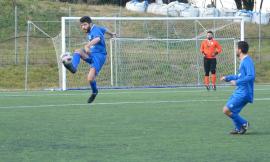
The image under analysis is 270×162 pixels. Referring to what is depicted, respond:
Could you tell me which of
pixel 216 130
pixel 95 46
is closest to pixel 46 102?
pixel 95 46

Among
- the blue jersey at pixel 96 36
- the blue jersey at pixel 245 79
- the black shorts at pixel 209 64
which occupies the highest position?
the blue jersey at pixel 96 36

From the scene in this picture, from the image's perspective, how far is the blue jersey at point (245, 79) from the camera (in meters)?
13.1

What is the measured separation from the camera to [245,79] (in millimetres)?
13055

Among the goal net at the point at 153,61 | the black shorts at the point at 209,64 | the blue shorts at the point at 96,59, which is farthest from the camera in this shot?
the goal net at the point at 153,61

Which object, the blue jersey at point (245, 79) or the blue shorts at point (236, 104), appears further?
the blue shorts at point (236, 104)

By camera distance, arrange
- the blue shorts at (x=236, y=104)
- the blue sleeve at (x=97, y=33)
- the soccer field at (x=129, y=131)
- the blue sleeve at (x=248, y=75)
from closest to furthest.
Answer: the soccer field at (x=129, y=131)
the blue sleeve at (x=248, y=75)
the blue shorts at (x=236, y=104)
the blue sleeve at (x=97, y=33)

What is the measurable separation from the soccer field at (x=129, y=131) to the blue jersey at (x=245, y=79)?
66 cm

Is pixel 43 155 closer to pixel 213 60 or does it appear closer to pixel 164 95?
pixel 164 95

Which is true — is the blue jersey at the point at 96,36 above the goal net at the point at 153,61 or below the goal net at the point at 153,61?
above

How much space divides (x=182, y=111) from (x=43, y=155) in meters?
7.56

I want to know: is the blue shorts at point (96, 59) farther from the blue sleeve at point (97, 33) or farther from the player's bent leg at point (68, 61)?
the player's bent leg at point (68, 61)

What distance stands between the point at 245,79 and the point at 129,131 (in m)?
2.09

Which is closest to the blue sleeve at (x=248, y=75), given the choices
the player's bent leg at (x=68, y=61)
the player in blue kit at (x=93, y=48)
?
the player's bent leg at (x=68, y=61)

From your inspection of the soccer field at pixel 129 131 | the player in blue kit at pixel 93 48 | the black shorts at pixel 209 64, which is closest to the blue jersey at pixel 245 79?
the soccer field at pixel 129 131
